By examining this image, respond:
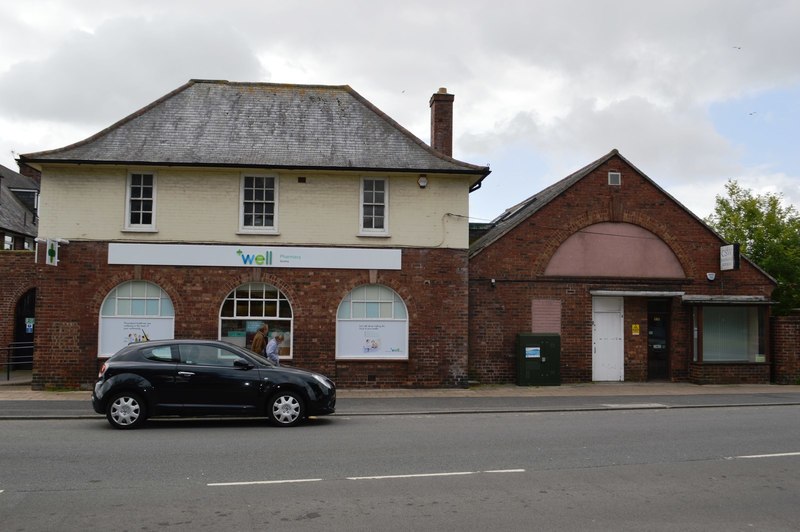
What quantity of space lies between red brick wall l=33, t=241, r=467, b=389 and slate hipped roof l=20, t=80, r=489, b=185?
95.6 inches

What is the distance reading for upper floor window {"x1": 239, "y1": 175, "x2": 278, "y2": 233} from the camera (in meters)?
17.9

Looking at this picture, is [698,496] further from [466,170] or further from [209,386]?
[466,170]

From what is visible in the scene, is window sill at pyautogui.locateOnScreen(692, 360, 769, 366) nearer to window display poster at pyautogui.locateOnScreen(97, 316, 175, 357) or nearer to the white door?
the white door

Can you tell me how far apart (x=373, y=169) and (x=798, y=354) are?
44.0 feet

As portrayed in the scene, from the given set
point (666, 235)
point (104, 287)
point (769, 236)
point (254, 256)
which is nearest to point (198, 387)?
point (254, 256)

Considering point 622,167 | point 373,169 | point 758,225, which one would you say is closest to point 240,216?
point 373,169

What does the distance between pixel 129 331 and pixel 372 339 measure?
240 inches

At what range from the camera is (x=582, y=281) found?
63.9ft

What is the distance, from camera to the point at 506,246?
1922 cm

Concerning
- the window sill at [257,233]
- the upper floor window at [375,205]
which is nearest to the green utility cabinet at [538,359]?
the upper floor window at [375,205]

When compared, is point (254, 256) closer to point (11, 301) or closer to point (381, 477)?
point (381, 477)

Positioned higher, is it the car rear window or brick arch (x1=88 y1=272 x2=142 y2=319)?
brick arch (x1=88 y1=272 x2=142 y2=319)

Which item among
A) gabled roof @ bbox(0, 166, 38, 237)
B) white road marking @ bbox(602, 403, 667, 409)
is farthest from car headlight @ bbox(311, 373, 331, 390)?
A: gabled roof @ bbox(0, 166, 38, 237)

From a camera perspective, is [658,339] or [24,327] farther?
[24,327]
